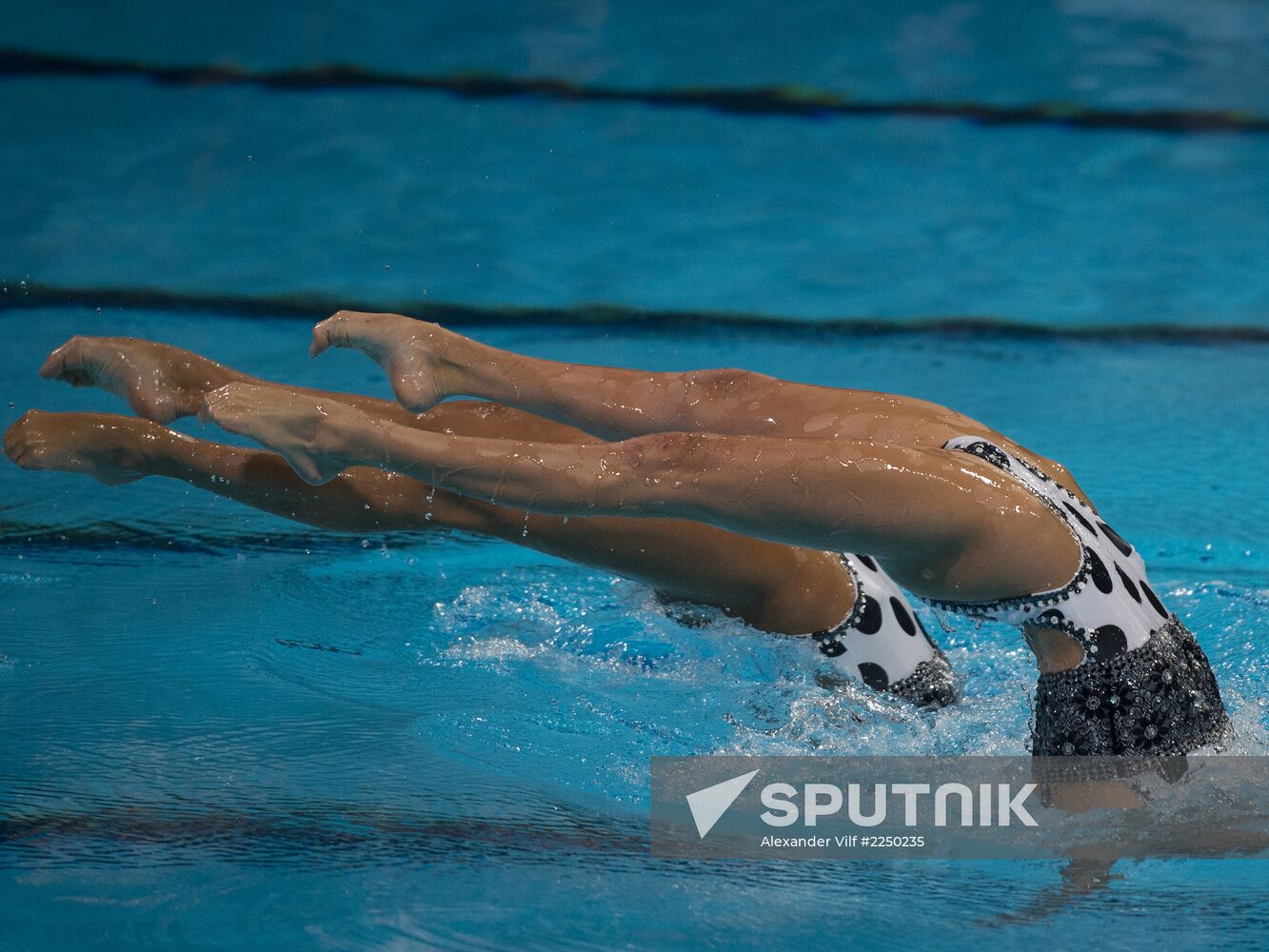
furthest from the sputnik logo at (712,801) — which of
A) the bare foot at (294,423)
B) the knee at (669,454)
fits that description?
the bare foot at (294,423)

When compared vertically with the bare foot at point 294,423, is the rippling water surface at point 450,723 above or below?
below

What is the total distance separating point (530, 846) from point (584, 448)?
0.57m

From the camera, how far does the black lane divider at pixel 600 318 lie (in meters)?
4.79

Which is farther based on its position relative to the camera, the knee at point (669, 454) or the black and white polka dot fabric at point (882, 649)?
the black and white polka dot fabric at point (882, 649)

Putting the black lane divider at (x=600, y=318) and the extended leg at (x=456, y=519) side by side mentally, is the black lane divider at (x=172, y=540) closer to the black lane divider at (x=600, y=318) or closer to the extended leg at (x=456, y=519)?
the extended leg at (x=456, y=519)

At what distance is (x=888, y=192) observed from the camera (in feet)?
17.7

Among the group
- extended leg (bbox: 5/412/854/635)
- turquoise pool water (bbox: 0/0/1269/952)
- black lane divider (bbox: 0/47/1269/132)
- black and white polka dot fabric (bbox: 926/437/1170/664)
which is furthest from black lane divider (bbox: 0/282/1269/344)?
black and white polka dot fabric (bbox: 926/437/1170/664)

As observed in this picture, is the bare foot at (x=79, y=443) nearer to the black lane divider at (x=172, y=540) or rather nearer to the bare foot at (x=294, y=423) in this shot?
the bare foot at (x=294, y=423)

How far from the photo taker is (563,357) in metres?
4.71

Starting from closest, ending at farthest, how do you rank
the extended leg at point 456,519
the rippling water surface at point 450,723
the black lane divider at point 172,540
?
the rippling water surface at point 450,723 < the extended leg at point 456,519 < the black lane divider at point 172,540

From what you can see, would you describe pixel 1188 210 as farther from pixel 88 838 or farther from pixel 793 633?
pixel 88 838

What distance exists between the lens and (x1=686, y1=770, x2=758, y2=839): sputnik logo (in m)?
2.02

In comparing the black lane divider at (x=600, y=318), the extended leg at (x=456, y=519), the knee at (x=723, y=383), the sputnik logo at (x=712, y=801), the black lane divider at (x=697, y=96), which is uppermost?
the black lane divider at (x=697, y=96)

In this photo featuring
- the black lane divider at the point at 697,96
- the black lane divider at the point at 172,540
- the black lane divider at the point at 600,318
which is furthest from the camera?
the black lane divider at the point at 697,96
